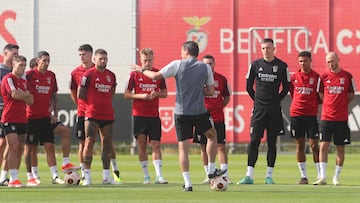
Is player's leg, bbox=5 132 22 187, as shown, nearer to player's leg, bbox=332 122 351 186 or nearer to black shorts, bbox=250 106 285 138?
black shorts, bbox=250 106 285 138

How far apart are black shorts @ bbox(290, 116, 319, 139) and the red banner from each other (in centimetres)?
1166

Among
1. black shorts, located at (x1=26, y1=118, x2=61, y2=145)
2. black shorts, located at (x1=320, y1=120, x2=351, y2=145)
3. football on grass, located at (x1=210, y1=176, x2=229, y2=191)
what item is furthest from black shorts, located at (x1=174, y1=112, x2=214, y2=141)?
black shorts, located at (x1=26, y1=118, x2=61, y2=145)

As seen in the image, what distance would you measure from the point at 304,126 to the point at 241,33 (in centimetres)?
1221

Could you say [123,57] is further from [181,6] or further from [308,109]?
[308,109]

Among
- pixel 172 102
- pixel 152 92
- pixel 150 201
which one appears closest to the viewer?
pixel 150 201

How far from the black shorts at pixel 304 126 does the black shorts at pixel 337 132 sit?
390mm

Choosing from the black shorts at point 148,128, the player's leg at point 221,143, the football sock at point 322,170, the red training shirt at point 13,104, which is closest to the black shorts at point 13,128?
the red training shirt at point 13,104

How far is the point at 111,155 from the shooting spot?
20.3 metres

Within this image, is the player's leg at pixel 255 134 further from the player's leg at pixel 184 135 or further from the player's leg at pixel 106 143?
the player's leg at pixel 184 135

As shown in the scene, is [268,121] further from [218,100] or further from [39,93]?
[39,93]

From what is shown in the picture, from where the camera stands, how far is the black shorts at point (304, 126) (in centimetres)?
2028

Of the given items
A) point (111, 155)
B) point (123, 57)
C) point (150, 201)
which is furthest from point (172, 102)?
point (150, 201)

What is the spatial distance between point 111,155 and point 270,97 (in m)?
2.83

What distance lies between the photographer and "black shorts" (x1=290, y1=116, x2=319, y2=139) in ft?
66.5
